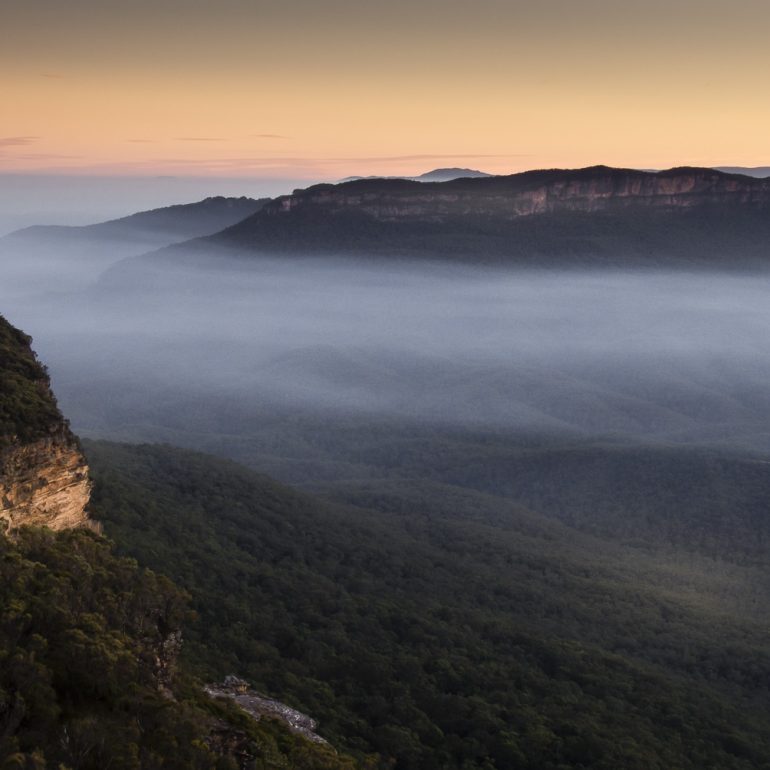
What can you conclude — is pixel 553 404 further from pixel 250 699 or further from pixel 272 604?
pixel 250 699

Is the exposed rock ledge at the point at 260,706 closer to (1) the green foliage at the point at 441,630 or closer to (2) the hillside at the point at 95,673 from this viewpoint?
(2) the hillside at the point at 95,673

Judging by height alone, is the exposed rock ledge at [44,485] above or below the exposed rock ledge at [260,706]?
above

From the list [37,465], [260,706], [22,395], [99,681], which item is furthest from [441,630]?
[99,681]

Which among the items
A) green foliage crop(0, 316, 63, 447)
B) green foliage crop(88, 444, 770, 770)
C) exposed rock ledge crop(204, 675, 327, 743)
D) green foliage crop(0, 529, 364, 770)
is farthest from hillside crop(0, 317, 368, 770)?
green foliage crop(88, 444, 770, 770)

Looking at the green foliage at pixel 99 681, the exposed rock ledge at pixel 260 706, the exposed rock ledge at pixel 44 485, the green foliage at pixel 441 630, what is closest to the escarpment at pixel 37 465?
the exposed rock ledge at pixel 44 485

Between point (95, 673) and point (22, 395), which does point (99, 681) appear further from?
point (22, 395)

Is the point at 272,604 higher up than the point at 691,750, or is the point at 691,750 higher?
the point at 272,604

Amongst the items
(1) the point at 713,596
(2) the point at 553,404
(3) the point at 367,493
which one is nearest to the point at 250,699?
(1) the point at 713,596
